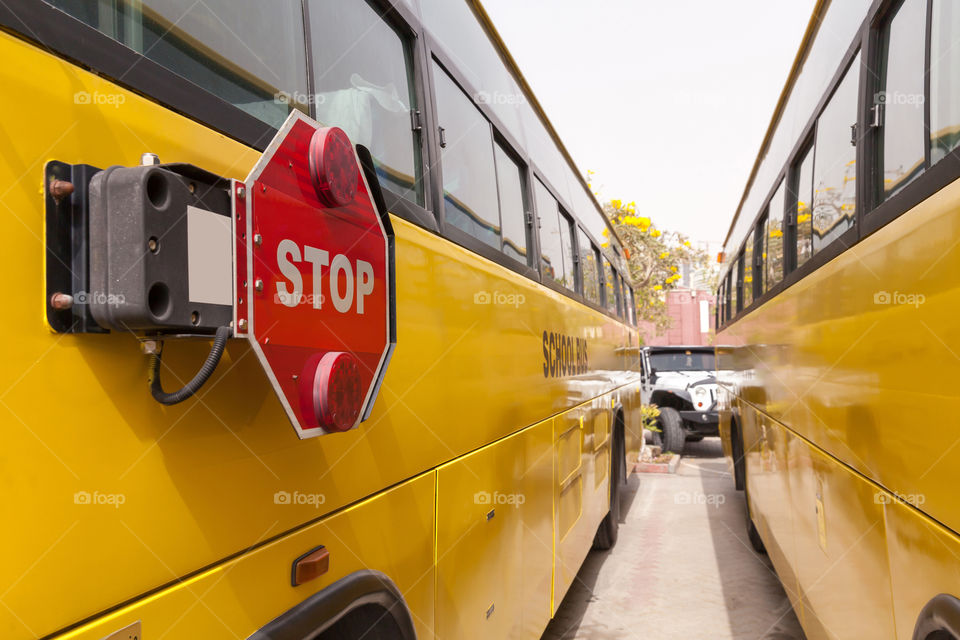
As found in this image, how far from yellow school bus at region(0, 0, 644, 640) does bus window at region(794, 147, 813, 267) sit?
1598mm

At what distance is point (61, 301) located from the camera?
101cm

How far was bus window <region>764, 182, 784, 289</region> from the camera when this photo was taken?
471cm

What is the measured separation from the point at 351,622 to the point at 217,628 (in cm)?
60

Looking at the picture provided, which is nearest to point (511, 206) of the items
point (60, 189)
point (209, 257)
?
point (209, 257)

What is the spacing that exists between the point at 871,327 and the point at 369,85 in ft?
5.84

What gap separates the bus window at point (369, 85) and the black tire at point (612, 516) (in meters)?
5.12

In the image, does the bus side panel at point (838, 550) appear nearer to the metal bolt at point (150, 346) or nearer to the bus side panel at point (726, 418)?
the metal bolt at point (150, 346)

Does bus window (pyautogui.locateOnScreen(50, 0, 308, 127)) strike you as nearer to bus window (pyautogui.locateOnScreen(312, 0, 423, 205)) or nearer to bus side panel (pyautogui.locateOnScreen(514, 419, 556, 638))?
bus window (pyautogui.locateOnScreen(312, 0, 423, 205))

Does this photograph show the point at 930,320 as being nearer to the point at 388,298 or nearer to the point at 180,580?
the point at 388,298

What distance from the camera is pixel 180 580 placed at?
1.22m

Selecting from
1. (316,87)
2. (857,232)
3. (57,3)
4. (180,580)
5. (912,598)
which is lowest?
(912,598)

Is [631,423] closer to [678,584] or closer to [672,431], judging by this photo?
[678,584]

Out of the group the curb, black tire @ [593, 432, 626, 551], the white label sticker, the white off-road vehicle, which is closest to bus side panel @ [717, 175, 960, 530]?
the white label sticker

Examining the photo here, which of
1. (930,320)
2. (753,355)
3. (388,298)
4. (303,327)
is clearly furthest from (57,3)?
(753,355)
